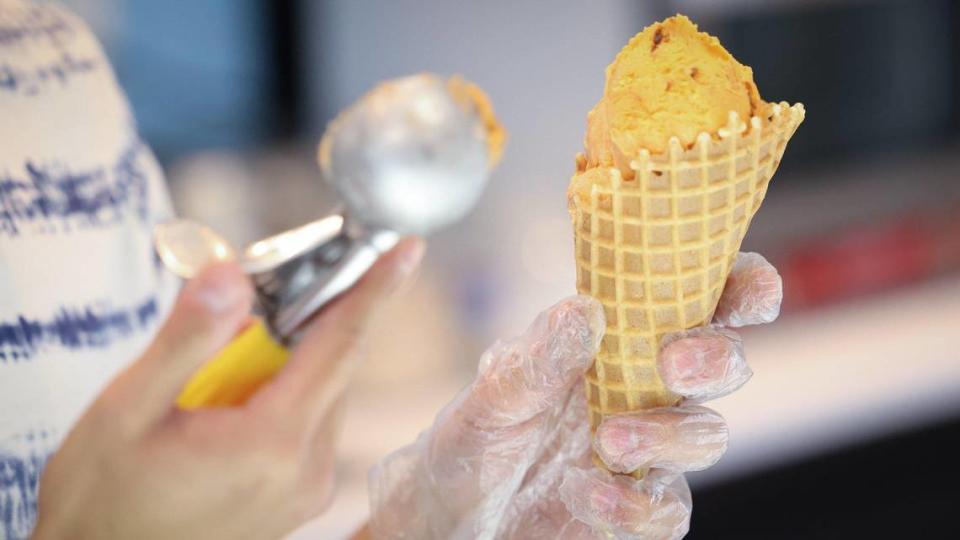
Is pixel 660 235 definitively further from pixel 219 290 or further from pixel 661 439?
pixel 219 290

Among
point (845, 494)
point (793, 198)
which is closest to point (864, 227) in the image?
point (793, 198)

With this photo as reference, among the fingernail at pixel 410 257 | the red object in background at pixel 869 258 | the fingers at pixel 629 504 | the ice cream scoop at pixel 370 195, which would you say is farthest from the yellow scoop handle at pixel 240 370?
the red object in background at pixel 869 258

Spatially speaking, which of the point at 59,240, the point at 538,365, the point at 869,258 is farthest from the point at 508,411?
the point at 869,258

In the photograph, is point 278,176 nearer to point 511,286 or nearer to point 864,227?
point 511,286

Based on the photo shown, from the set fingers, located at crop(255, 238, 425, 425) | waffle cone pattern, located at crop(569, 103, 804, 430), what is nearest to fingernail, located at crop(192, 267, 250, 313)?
fingers, located at crop(255, 238, 425, 425)

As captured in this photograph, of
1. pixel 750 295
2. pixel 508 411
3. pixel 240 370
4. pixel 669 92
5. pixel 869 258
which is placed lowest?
pixel 869 258

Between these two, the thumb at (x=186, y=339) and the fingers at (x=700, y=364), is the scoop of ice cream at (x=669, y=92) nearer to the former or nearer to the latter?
the fingers at (x=700, y=364)

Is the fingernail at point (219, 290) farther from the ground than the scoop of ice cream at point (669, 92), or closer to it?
closer to it
